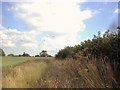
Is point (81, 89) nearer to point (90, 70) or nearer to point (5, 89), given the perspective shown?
point (90, 70)

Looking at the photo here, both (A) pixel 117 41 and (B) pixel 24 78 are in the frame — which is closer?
(A) pixel 117 41

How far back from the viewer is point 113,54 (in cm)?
967

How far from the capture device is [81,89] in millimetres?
7520

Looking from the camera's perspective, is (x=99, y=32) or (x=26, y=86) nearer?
(x=26, y=86)

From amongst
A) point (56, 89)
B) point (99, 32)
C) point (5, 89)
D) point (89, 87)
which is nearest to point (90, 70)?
point (89, 87)

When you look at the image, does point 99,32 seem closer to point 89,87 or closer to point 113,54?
point 113,54

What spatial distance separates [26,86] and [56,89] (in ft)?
6.82

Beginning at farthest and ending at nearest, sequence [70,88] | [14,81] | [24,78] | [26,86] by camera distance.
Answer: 1. [24,78]
2. [14,81]
3. [26,86]
4. [70,88]

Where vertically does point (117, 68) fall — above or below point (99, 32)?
below

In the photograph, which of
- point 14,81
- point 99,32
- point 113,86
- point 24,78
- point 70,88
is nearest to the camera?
point 113,86

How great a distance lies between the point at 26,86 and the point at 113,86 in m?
3.49

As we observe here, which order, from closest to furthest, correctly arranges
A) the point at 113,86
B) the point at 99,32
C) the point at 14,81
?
the point at 113,86
the point at 14,81
the point at 99,32

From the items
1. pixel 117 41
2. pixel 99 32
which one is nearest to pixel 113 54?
pixel 117 41

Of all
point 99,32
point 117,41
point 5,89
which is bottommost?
point 5,89
